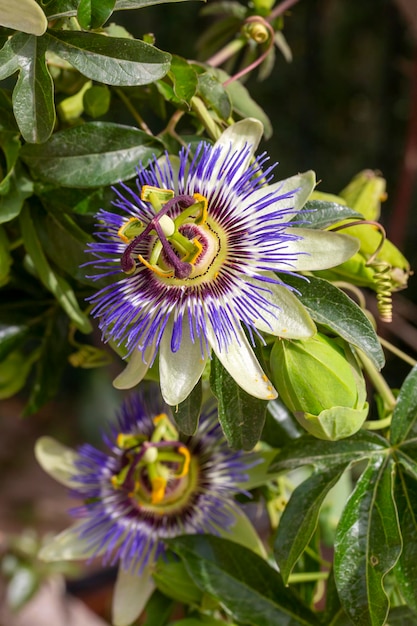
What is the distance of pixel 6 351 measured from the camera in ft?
3.14

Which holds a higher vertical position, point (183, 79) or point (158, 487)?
point (183, 79)

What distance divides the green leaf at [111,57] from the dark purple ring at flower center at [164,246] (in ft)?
0.37

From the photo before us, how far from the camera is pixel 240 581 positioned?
2.75 feet

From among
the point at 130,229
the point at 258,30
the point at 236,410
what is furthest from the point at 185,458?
the point at 258,30

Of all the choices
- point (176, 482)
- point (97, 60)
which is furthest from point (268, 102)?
point (97, 60)

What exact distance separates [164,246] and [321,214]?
158 mm

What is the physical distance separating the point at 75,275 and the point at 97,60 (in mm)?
221

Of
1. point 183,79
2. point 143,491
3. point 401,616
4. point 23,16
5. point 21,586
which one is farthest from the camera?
point 21,586

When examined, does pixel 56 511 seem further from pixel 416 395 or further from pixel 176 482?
pixel 416 395

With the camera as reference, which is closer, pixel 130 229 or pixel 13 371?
pixel 130 229

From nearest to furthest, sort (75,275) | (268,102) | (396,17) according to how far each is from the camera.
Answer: (75,275), (396,17), (268,102)

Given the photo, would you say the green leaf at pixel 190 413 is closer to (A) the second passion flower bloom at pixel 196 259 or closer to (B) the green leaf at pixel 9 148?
(A) the second passion flower bloom at pixel 196 259

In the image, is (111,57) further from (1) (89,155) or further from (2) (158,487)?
(2) (158,487)

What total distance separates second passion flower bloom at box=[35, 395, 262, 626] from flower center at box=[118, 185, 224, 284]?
10.7 inches
